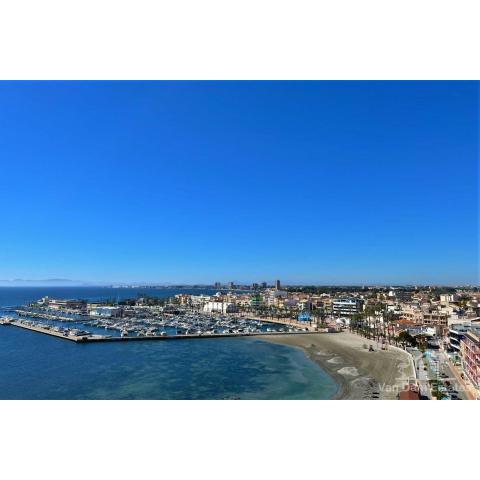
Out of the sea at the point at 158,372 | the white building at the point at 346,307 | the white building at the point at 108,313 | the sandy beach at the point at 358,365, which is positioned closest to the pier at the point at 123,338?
the sea at the point at 158,372

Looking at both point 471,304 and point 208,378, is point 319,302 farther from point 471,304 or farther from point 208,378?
point 208,378

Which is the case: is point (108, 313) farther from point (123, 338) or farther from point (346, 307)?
point (346, 307)

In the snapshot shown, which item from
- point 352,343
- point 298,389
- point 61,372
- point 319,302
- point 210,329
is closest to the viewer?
point 298,389

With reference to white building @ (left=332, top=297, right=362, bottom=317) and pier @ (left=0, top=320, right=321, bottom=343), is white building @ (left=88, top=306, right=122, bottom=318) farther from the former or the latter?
white building @ (left=332, top=297, right=362, bottom=317)

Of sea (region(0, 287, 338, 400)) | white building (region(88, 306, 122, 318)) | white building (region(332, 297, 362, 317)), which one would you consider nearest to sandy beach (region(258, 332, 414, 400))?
sea (region(0, 287, 338, 400))

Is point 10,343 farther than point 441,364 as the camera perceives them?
Yes

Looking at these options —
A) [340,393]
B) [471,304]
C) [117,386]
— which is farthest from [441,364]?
[471,304]

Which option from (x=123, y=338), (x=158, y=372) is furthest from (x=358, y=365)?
(x=123, y=338)
